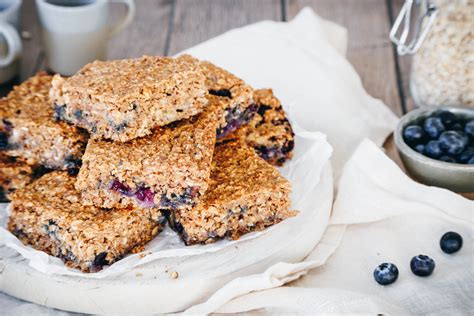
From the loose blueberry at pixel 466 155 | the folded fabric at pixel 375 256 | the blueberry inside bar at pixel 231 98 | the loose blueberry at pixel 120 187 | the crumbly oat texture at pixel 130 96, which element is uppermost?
the crumbly oat texture at pixel 130 96

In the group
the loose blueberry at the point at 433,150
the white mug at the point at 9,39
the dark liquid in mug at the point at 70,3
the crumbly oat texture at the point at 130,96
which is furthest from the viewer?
the dark liquid in mug at the point at 70,3

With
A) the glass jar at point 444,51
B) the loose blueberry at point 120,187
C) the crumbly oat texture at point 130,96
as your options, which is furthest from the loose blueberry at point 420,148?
the loose blueberry at point 120,187

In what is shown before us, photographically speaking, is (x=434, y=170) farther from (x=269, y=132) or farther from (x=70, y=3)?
(x=70, y=3)

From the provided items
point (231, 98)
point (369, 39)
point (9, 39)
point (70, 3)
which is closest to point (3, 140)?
point (231, 98)

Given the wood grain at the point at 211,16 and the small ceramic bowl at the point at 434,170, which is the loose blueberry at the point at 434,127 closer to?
the small ceramic bowl at the point at 434,170

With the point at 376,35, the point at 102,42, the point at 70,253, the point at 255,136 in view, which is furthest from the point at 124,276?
the point at 376,35

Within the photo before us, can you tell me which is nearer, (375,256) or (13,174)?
(13,174)

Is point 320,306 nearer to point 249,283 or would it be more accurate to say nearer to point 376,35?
point 249,283
